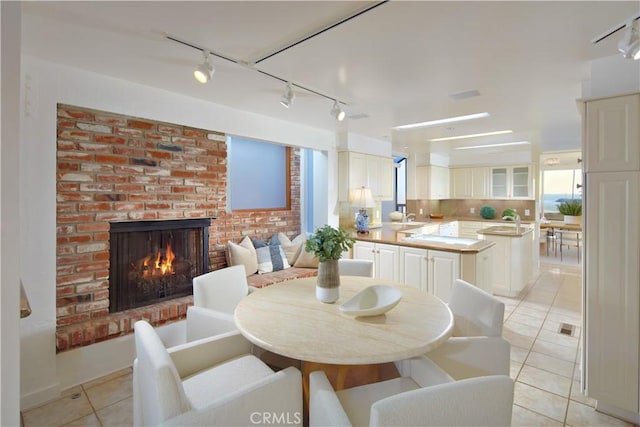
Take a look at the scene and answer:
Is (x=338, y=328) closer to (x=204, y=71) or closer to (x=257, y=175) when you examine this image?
(x=204, y=71)

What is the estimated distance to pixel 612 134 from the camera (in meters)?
1.90

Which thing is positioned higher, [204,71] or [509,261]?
[204,71]

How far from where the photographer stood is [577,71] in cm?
232

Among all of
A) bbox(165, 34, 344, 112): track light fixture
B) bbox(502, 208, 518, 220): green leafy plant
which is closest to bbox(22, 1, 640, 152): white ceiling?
bbox(165, 34, 344, 112): track light fixture

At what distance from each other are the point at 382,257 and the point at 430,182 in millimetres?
3032

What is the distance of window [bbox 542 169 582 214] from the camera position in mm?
7898

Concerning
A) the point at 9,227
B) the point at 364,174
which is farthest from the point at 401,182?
→ the point at 9,227

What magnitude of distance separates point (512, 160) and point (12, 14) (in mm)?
6910

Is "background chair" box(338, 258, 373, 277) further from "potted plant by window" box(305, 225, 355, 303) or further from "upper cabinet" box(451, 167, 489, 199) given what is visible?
"upper cabinet" box(451, 167, 489, 199)

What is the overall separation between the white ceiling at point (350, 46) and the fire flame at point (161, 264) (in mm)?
1513

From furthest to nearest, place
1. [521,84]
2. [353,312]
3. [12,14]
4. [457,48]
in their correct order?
[521,84] < [457,48] < [353,312] < [12,14]

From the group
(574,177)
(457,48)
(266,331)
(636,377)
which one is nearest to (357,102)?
(457,48)

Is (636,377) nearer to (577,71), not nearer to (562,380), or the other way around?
(562,380)

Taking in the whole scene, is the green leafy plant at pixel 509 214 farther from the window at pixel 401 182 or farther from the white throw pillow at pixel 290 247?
the white throw pillow at pixel 290 247
